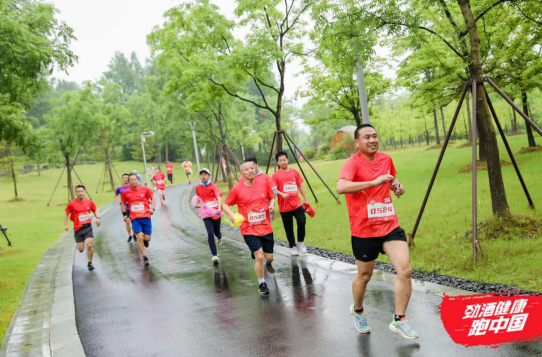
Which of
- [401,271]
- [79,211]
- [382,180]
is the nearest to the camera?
[382,180]

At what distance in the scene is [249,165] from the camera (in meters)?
6.80

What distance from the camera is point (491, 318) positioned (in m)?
4.40

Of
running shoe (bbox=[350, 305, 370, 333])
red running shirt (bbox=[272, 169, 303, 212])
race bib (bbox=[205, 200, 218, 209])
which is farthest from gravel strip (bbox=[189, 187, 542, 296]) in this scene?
race bib (bbox=[205, 200, 218, 209])

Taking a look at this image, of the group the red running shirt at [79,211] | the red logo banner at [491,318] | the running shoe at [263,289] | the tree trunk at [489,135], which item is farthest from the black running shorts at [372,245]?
the red running shirt at [79,211]

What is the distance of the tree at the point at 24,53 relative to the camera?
855cm

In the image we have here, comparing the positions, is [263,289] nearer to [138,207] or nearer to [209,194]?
[209,194]

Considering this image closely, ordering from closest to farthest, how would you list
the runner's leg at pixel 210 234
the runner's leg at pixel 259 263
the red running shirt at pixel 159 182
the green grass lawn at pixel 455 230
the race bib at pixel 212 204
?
the green grass lawn at pixel 455 230 < the runner's leg at pixel 259 263 < the runner's leg at pixel 210 234 < the race bib at pixel 212 204 < the red running shirt at pixel 159 182

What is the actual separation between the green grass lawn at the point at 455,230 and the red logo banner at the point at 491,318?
A: 2.06 ft

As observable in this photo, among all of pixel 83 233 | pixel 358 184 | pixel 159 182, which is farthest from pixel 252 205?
pixel 159 182

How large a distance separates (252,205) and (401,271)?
3086mm

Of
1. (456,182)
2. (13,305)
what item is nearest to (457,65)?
(456,182)

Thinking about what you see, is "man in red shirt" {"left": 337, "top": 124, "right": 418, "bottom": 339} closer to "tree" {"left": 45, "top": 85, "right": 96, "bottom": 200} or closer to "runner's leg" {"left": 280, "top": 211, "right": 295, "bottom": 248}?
"runner's leg" {"left": 280, "top": 211, "right": 295, "bottom": 248}

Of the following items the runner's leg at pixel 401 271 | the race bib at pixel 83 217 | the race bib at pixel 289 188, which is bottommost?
the runner's leg at pixel 401 271

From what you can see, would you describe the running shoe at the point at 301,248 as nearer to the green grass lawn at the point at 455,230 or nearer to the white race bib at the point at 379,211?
the green grass lawn at the point at 455,230
